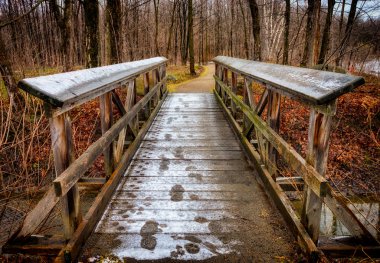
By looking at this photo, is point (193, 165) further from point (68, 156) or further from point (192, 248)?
point (68, 156)

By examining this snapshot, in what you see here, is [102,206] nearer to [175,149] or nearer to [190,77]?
[175,149]

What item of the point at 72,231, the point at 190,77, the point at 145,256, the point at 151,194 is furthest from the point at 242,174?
the point at 190,77

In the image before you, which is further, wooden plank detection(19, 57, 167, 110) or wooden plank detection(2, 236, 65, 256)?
wooden plank detection(2, 236, 65, 256)

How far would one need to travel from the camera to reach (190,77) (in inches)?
786

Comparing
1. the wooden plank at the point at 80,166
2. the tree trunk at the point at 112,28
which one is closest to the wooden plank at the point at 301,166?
the wooden plank at the point at 80,166

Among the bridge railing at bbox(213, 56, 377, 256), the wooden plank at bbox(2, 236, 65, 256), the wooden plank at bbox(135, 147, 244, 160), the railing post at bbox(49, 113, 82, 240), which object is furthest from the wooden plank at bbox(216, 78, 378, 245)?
the wooden plank at bbox(135, 147, 244, 160)

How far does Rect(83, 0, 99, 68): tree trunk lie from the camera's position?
1013 cm

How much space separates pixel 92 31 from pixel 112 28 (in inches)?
44.3

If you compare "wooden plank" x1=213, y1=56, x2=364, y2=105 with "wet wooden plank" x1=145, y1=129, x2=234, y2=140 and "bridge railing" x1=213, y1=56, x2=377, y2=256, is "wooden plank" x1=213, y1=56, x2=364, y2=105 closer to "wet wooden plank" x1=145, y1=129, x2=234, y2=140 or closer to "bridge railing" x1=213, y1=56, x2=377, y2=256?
"bridge railing" x1=213, y1=56, x2=377, y2=256

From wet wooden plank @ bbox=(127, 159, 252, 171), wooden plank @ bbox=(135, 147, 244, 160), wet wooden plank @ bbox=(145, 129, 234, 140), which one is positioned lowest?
wet wooden plank @ bbox=(127, 159, 252, 171)

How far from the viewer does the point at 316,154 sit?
235cm

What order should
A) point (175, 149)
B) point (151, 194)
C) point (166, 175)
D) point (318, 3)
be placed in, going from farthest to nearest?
1. point (318, 3)
2. point (175, 149)
3. point (166, 175)
4. point (151, 194)

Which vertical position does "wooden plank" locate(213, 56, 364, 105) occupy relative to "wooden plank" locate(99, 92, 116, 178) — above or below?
above

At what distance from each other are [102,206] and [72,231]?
2.22 feet
